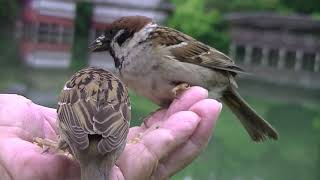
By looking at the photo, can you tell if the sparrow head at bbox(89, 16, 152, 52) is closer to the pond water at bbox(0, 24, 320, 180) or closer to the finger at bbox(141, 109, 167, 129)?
the finger at bbox(141, 109, 167, 129)

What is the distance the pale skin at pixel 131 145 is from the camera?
117 centimetres

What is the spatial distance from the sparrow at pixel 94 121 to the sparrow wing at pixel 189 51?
408 millimetres

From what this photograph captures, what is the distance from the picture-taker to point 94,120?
1211 mm

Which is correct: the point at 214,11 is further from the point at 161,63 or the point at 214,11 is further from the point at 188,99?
the point at 188,99

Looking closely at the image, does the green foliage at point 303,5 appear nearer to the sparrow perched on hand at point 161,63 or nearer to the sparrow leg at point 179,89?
the sparrow perched on hand at point 161,63

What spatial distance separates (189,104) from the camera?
137cm

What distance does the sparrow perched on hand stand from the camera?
5.56 ft

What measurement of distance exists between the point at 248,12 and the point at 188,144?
9.32 metres

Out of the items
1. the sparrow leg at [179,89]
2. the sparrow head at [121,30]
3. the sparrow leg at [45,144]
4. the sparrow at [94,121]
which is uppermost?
the sparrow head at [121,30]

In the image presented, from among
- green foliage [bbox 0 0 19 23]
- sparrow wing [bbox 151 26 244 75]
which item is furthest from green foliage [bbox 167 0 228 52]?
sparrow wing [bbox 151 26 244 75]

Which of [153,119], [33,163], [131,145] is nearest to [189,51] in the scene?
[153,119]

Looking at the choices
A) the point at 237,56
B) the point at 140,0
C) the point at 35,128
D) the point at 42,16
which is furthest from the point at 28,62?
the point at 35,128

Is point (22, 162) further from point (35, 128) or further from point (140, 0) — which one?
point (140, 0)

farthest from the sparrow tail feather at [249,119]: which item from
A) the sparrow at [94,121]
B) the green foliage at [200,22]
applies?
the green foliage at [200,22]
